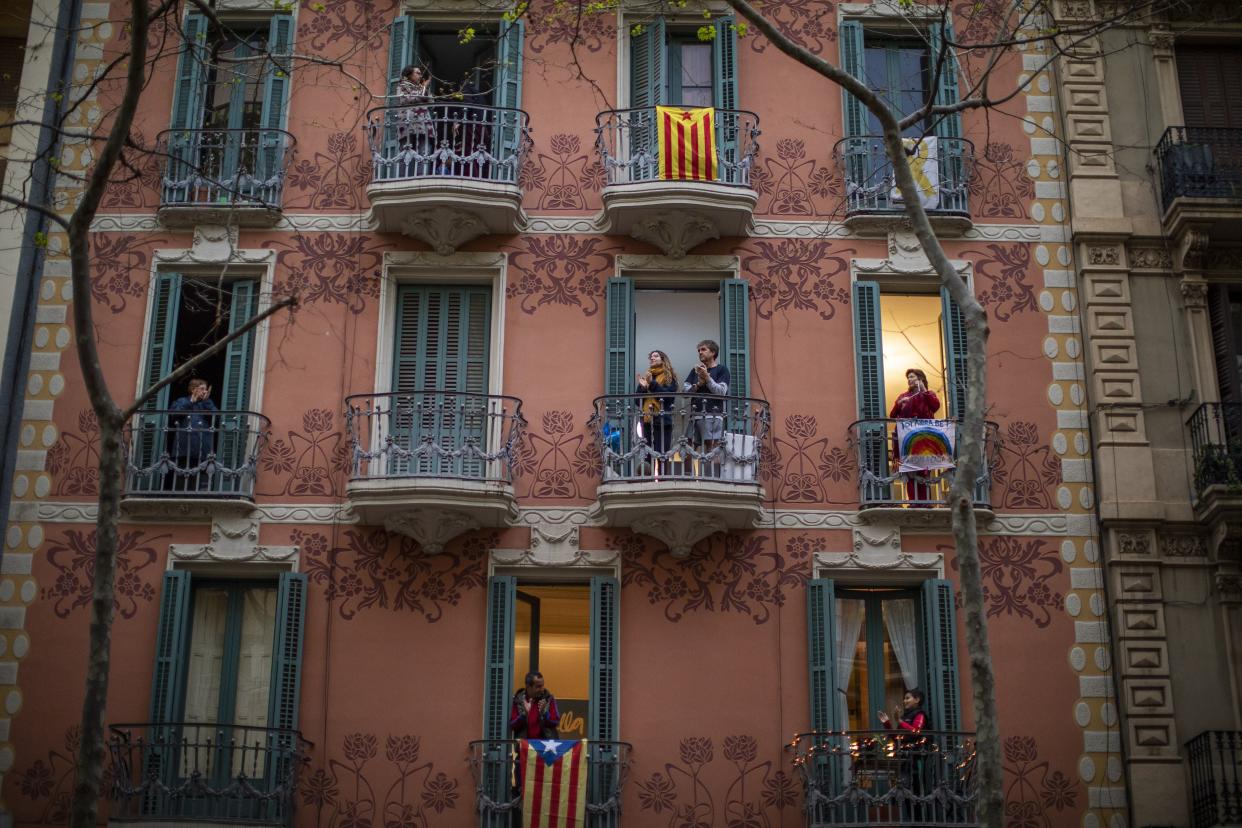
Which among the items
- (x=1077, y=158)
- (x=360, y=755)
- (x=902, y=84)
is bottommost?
(x=360, y=755)

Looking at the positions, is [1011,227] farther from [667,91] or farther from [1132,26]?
[667,91]

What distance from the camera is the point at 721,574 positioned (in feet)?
57.3

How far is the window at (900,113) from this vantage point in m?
18.9

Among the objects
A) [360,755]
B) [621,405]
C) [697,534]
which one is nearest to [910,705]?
[697,534]

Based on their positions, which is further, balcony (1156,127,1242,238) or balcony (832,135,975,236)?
balcony (832,135,975,236)

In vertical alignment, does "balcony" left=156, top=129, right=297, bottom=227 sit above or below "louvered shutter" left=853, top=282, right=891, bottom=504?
above

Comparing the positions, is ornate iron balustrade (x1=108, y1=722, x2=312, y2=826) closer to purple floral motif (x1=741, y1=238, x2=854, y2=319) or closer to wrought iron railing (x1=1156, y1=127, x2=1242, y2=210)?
purple floral motif (x1=741, y1=238, x2=854, y2=319)

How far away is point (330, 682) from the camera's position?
1705 centimetres

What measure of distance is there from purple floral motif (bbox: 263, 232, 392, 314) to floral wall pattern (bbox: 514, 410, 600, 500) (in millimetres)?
2658

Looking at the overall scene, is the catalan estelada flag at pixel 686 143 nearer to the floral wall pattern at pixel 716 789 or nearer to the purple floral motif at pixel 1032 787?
the floral wall pattern at pixel 716 789

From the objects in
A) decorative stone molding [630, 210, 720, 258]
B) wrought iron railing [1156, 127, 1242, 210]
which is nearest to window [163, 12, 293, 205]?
decorative stone molding [630, 210, 720, 258]

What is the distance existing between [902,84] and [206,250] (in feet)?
29.0

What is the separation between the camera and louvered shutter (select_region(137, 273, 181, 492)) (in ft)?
58.4

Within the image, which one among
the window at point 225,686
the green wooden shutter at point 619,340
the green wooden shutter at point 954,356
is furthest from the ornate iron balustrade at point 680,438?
the window at point 225,686
